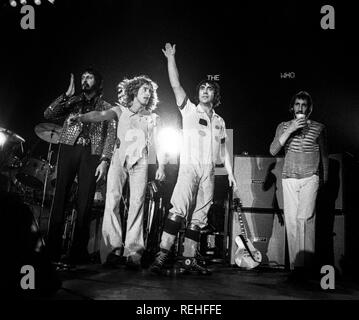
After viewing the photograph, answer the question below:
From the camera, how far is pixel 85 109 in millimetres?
3469

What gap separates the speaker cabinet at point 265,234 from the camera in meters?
4.25

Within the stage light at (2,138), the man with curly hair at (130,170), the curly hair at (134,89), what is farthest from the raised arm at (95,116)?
the stage light at (2,138)

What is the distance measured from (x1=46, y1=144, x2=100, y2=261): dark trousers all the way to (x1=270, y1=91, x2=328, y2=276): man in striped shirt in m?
2.09

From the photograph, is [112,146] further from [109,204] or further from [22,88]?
[22,88]

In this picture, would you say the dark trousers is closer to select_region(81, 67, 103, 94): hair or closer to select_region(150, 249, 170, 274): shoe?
select_region(81, 67, 103, 94): hair

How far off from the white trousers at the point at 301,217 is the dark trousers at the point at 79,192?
7.11 ft

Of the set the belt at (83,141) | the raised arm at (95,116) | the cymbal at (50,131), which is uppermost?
the cymbal at (50,131)

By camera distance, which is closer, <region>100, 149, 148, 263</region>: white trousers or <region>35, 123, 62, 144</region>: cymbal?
<region>100, 149, 148, 263</region>: white trousers

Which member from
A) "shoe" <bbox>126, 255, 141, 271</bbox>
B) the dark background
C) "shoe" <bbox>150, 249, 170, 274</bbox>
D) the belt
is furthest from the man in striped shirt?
the dark background

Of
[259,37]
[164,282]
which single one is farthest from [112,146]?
[259,37]

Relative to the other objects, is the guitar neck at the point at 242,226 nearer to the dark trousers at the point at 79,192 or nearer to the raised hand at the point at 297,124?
the raised hand at the point at 297,124

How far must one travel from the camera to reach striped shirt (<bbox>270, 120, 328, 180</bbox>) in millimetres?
3584

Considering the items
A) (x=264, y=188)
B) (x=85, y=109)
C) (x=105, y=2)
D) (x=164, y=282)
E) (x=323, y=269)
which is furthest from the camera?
(x=105, y=2)

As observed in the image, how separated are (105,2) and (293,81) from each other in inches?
145
